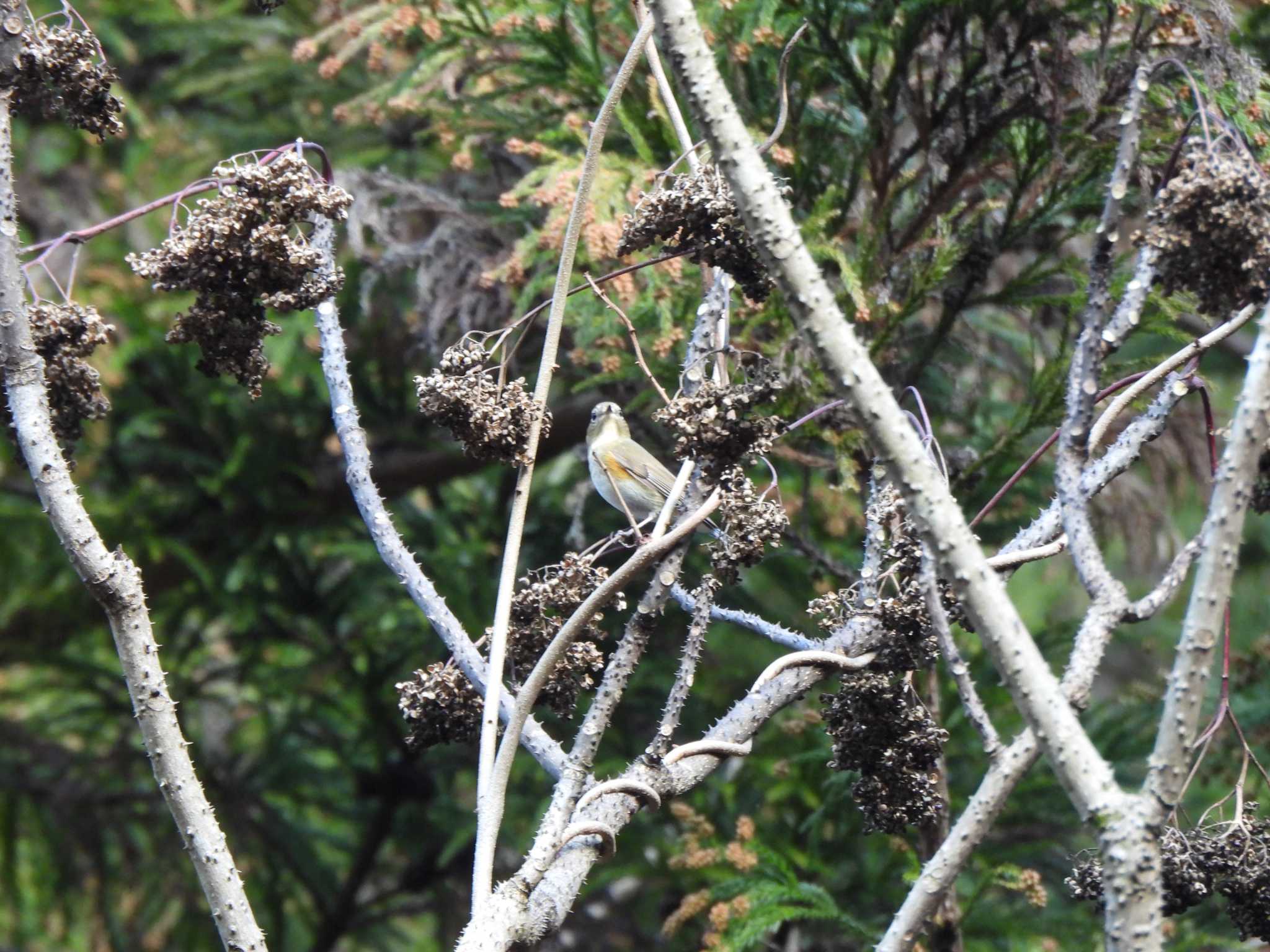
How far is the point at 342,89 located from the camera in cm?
511

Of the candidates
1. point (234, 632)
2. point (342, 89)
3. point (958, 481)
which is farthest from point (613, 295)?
point (234, 632)

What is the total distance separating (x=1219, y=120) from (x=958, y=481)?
1.72 metres

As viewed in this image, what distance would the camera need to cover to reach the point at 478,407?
184 centimetres

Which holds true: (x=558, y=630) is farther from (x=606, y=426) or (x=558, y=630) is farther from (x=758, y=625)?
(x=606, y=426)

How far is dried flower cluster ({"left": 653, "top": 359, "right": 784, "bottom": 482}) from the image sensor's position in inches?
69.0

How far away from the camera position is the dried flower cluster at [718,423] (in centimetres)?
175

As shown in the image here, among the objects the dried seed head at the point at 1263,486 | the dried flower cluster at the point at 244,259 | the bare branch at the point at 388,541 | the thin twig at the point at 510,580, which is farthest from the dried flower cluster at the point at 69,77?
the dried seed head at the point at 1263,486

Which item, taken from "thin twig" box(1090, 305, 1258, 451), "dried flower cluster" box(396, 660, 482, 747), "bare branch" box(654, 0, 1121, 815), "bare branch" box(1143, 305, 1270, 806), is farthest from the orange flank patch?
"bare branch" box(1143, 305, 1270, 806)

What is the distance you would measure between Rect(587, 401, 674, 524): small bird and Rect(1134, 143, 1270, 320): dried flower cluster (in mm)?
1654

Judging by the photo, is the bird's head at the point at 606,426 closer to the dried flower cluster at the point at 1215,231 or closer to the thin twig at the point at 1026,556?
the thin twig at the point at 1026,556

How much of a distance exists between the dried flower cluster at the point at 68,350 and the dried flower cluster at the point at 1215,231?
60.2 inches

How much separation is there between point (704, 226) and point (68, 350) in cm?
100

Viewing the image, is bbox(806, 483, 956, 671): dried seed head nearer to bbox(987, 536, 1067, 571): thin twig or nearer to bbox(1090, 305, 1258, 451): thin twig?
bbox(987, 536, 1067, 571): thin twig

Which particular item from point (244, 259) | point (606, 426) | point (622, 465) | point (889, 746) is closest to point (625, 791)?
point (889, 746)
